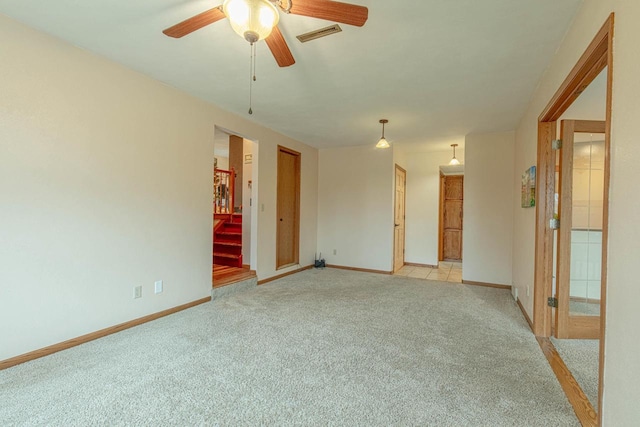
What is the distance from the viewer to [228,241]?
557 cm

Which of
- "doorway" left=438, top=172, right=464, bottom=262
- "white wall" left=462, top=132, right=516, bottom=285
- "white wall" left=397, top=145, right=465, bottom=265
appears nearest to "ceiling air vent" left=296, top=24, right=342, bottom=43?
"white wall" left=462, top=132, right=516, bottom=285

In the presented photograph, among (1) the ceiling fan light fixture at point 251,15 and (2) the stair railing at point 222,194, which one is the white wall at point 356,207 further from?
(1) the ceiling fan light fixture at point 251,15

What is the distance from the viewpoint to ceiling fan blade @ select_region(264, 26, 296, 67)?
1755mm

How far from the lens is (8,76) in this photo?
2090 mm

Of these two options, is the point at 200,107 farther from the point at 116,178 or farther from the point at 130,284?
the point at 130,284

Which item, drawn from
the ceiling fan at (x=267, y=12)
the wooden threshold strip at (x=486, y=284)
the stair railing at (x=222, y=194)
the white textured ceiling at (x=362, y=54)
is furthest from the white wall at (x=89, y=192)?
the wooden threshold strip at (x=486, y=284)

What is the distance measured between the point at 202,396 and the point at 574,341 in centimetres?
306

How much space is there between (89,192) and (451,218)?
7013mm

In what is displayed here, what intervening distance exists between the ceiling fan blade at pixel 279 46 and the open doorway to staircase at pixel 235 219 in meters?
2.22

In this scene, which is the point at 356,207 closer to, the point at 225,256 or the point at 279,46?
the point at 225,256

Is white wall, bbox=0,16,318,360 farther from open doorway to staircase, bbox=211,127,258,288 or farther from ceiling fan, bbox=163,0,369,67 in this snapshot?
ceiling fan, bbox=163,0,369,67

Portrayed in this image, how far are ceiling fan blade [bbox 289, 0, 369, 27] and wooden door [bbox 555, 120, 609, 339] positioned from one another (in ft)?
7.66

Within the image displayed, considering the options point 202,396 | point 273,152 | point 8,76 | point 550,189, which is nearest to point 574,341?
point 550,189

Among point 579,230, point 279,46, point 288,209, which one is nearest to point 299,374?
point 279,46
